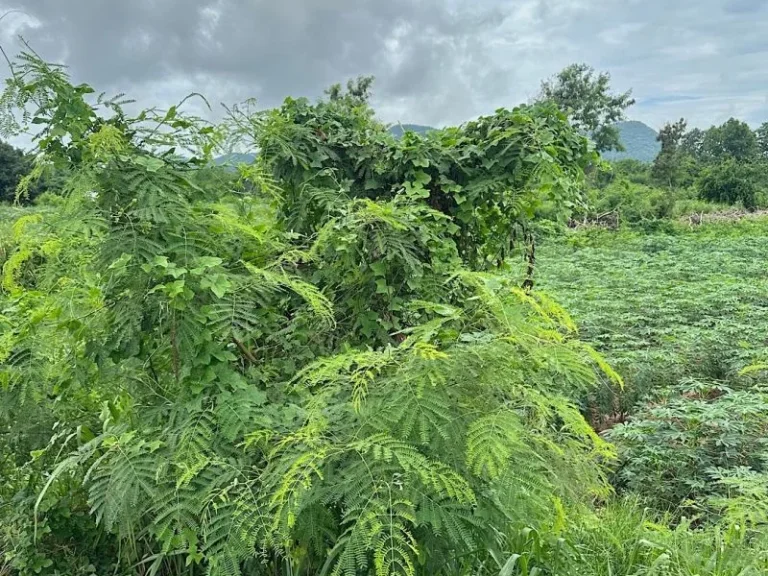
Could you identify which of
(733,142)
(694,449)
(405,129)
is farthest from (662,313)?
(733,142)

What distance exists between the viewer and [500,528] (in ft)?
6.72

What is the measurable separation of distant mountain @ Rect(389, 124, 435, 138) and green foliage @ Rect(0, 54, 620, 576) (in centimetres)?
9

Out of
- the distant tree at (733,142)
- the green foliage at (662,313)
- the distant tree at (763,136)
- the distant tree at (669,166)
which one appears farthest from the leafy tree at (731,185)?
the distant tree at (763,136)

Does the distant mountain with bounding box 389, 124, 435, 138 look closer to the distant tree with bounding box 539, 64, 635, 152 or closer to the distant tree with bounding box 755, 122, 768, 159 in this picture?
the distant tree with bounding box 539, 64, 635, 152

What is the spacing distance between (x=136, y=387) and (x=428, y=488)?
123cm

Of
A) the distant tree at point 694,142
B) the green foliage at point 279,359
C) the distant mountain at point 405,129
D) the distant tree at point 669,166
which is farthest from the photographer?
the distant tree at point 694,142

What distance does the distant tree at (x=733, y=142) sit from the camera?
44969mm

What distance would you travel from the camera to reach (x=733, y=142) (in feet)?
149

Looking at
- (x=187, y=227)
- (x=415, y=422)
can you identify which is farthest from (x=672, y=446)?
(x=187, y=227)

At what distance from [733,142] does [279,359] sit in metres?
52.2

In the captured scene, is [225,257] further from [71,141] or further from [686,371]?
[686,371]

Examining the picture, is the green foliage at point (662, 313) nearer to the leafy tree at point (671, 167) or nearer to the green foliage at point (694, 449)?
the green foliage at point (694, 449)

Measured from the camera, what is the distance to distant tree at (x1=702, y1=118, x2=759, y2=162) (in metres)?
45.0

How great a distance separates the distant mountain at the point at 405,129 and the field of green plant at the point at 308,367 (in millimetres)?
98
